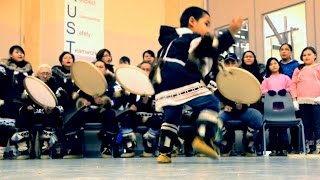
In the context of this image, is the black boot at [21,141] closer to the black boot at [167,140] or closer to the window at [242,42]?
the black boot at [167,140]

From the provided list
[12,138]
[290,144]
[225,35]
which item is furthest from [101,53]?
[225,35]

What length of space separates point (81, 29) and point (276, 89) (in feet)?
10.9

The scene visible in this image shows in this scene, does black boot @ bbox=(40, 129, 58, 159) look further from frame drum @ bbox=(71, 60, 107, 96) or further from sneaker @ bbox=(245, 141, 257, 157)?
sneaker @ bbox=(245, 141, 257, 157)

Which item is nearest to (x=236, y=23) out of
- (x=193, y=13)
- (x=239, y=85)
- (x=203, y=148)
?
(x=193, y=13)

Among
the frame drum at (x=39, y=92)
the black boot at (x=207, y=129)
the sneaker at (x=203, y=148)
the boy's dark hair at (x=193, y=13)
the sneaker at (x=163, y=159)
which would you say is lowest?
the sneaker at (x=163, y=159)

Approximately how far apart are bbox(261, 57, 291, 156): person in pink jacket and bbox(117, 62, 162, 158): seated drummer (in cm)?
118

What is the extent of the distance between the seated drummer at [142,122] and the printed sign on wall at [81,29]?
2.17 meters

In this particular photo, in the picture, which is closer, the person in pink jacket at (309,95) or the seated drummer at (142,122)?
the person in pink jacket at (309,95)

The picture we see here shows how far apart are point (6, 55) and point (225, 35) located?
488 centimetres

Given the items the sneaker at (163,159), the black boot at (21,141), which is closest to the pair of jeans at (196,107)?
the sneaker at (163,159)

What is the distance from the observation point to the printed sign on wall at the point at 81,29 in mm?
7262

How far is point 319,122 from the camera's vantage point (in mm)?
4934

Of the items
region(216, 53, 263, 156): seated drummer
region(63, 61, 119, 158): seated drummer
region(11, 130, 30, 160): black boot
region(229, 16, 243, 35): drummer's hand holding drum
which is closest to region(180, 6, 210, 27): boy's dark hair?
region(229, 16, 243, 35): drummer's hand holding drum

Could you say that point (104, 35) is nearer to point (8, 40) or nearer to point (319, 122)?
point (8, 40)
